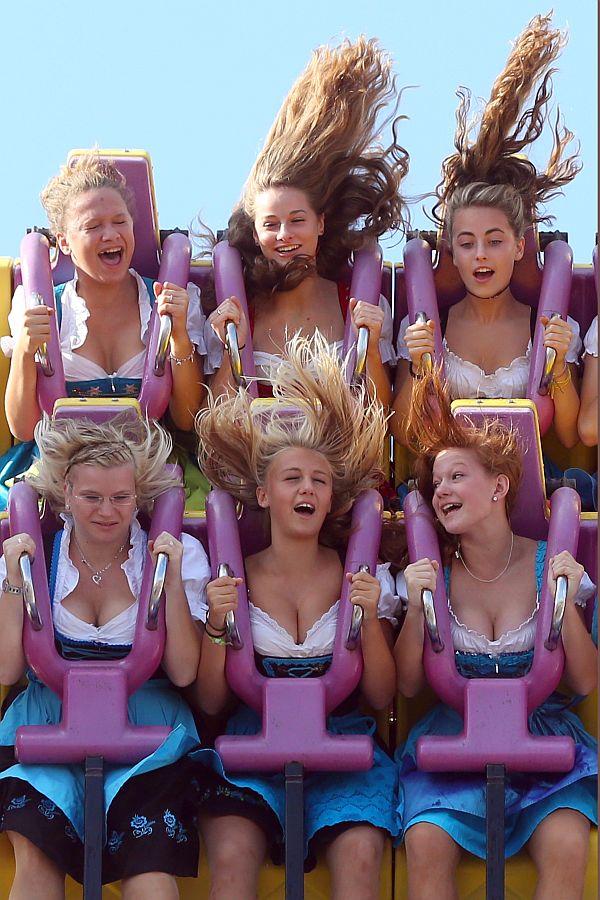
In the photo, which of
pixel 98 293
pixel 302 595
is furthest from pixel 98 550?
pixel 98 293

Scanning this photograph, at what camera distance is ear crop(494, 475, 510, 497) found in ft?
13.7

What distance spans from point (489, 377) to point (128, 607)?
1.07 metres

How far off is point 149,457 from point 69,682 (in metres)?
0.53

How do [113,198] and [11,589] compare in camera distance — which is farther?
[113,198]

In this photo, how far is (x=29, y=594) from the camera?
12.8 feet

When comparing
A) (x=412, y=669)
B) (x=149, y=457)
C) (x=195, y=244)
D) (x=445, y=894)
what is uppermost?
(x=195, y=244)

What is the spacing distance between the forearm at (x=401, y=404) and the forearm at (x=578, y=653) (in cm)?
70

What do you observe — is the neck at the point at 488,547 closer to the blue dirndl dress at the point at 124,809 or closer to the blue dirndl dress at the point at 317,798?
the blue dirndl dress at the point at 317,798

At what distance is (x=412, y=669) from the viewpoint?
405cm

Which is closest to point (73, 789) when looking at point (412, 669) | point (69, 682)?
point (69, 682)

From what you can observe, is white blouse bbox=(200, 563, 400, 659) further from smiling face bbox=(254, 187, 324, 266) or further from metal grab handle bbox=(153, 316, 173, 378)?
smiling face bbox=(254, 187, 324, 266)

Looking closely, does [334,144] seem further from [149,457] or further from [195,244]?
[149,457]

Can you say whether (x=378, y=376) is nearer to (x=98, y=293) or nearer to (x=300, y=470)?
(x=300, y=470)

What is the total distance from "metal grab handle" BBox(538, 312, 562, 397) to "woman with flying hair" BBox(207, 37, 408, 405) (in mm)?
366
